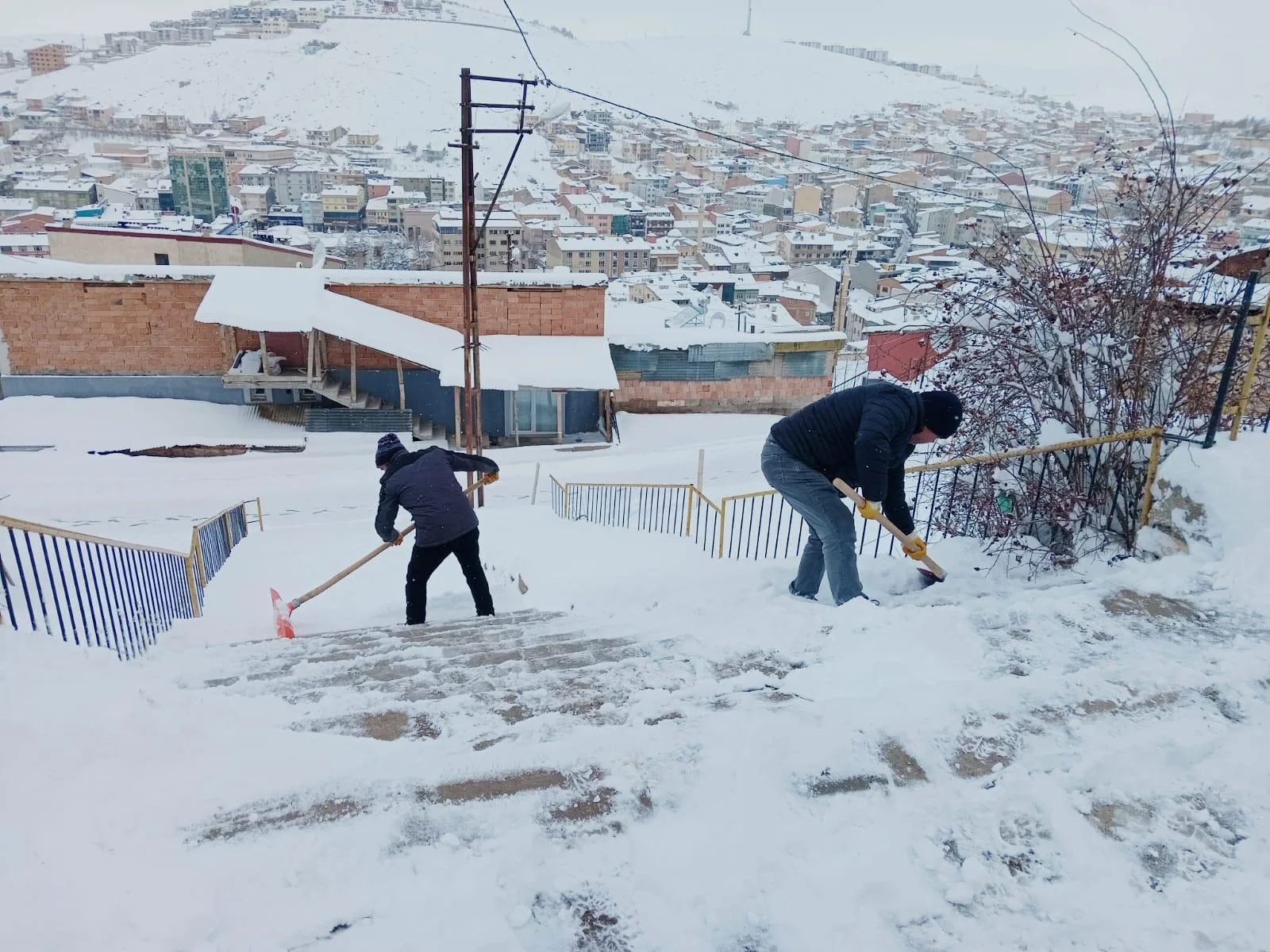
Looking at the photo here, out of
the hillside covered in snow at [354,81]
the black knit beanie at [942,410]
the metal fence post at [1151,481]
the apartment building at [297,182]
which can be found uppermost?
the hillside covered in snow at [354,81]

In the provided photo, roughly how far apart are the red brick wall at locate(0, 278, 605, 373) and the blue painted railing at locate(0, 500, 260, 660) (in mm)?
11145

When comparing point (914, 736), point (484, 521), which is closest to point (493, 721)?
point (914, 736)

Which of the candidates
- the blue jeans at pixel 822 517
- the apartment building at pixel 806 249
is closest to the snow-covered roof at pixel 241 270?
the blue jeans at pixel 822 517

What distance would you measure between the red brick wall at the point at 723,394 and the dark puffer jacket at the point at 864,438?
49.7 feet

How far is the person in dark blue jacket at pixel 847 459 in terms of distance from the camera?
4.04m

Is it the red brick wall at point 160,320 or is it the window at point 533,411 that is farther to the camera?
the window at point 533,411

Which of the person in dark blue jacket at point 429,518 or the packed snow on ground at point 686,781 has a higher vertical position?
the packed snow on ground at point 686,781

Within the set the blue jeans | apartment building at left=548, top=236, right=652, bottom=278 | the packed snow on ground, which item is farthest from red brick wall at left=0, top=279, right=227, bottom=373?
apartment building at left=548, top=236, right=652, bottom=278

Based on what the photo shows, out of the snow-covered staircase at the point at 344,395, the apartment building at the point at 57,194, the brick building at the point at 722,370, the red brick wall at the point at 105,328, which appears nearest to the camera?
the red brick wall at the point at 105,328

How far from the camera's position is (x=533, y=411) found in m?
18.0

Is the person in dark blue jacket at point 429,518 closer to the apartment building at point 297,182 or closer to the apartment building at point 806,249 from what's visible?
the apartment building at point 806,249

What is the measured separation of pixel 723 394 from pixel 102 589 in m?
16.2

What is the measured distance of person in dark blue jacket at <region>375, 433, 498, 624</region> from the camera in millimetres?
5266

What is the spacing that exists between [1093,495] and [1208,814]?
3.23 meters
